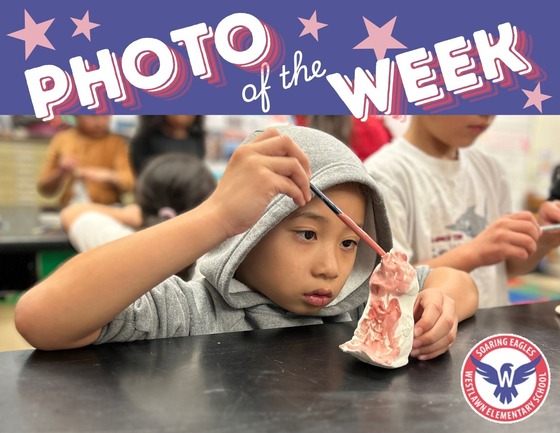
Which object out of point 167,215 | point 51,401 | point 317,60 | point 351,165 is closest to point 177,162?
point 167,215

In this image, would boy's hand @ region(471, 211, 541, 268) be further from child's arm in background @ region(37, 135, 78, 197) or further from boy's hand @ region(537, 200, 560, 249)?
child's arm in background @ region(37, 135, 78, 197)

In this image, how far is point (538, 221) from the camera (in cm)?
123

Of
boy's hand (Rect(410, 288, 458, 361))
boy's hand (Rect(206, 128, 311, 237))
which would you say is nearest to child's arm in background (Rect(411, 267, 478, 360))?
boy's hand (Rect(410, 288, 458, 361))

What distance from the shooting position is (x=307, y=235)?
2.84 feet

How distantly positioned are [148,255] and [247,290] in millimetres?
224

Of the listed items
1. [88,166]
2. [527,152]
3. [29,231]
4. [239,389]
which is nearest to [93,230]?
[29,231]

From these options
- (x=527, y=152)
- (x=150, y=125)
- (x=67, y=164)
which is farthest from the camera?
(x=527, y=152)

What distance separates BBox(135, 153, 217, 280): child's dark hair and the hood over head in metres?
0.84

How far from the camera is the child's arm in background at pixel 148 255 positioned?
72 centimetres

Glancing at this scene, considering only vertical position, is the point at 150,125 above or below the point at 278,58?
below

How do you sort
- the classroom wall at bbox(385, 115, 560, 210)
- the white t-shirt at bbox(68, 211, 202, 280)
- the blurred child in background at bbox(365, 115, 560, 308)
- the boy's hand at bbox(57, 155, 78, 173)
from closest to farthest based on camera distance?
the blurred child in background at bbox(365, 115, 560, 308), the white t-shirt at bbox(68, 211, 202, 280), the boy's hand at bbox(57, 155, 78, 173), the classroom wall at bbox(385, 115, 560, 210)

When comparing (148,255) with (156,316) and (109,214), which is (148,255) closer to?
(156,316)

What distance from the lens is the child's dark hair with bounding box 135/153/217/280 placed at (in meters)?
1.77

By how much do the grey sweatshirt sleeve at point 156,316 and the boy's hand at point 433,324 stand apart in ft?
1.06
